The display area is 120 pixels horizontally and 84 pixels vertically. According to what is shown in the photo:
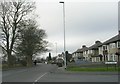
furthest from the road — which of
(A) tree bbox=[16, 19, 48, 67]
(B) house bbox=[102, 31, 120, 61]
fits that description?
(B) house bbox=[102, 31, 120, 61]

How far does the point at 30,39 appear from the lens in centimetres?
6606

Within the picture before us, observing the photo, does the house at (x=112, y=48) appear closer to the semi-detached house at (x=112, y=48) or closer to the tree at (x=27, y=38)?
the semi-detached house at (x=112, y=48)

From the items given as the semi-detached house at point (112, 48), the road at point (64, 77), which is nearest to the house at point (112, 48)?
the semi-detached house at point (112, 48)

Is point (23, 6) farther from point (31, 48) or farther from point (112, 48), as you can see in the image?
point (112, 48)

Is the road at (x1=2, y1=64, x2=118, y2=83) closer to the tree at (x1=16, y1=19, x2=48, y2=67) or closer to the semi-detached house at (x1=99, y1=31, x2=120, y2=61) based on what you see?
the tree at (x1=16, y1=19, x2=48, y2=67)

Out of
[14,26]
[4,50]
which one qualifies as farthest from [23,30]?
[4,50]

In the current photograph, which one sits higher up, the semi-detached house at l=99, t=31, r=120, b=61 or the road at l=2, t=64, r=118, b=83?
the semi-detached house at l=99, t=31, r=120, b=61

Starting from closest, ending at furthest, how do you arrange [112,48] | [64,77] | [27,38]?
[64,77] → [27,38] → [112,48]

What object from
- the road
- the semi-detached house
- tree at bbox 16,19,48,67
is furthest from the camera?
the semi-detached house

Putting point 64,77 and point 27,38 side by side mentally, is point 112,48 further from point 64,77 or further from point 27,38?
point 64,77

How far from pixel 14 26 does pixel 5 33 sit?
7.96 ft

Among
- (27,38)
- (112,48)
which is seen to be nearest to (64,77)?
(27,38)

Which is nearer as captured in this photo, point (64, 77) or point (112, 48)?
point (64, 77)

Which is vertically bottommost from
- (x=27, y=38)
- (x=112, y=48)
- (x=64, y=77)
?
(x=64, y=77)
